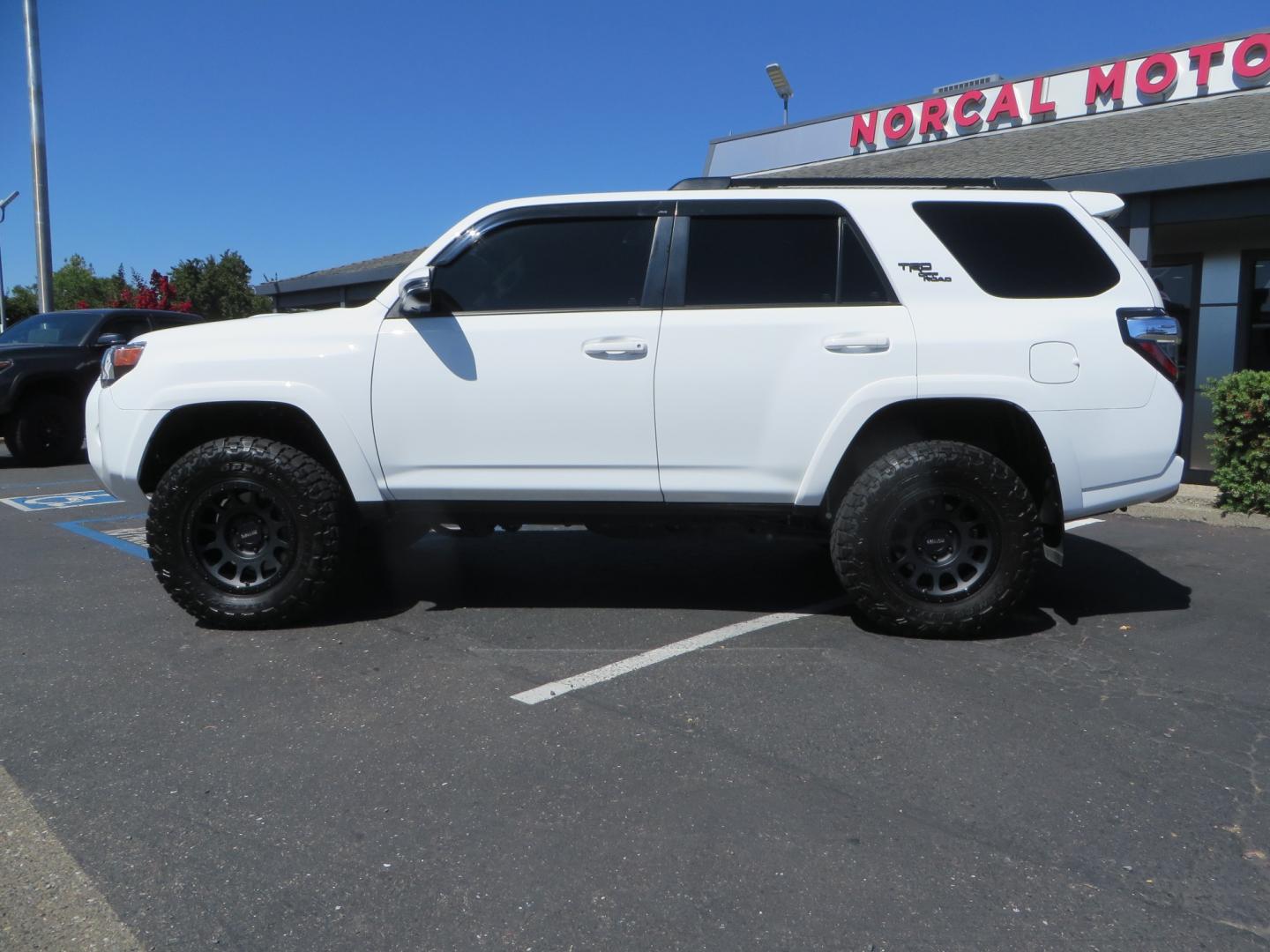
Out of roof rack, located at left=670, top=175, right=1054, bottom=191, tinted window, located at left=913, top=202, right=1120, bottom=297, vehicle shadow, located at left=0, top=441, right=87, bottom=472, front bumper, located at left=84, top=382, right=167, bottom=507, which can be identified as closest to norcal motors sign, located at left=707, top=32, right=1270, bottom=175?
roof rack, located at left=670, top=175, right=1054, bottom=191

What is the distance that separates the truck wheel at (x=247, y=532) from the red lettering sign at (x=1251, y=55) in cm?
1311

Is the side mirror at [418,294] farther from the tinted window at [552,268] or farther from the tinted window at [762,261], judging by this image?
the tinted window at [762,261]

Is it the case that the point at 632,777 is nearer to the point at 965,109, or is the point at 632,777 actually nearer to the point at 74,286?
the point at 965,109

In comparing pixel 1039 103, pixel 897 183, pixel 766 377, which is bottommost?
pixel 766 377

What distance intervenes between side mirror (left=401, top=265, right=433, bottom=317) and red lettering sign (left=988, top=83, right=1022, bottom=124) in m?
13.6

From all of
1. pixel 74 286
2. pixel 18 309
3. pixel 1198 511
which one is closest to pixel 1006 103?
pixel 1198 511

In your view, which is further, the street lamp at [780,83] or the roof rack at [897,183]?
the street lamp at [780,83]

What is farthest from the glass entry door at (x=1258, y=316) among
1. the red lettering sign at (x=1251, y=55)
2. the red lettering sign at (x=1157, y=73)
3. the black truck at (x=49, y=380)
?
the black truck at (x=49, y=380)

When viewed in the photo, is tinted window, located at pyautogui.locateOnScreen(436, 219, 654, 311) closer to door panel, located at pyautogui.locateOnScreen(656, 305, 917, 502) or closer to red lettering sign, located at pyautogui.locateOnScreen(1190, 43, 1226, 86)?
door panel, located at pyautogui.locateOnScreen(656, 305, 917, 502)

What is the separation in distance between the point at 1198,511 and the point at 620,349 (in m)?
6.18

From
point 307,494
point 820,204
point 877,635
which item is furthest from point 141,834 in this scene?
point 820,204

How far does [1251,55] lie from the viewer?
13008mm

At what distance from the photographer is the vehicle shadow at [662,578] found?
5336 millimetres

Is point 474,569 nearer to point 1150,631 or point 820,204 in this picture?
point 820,204
